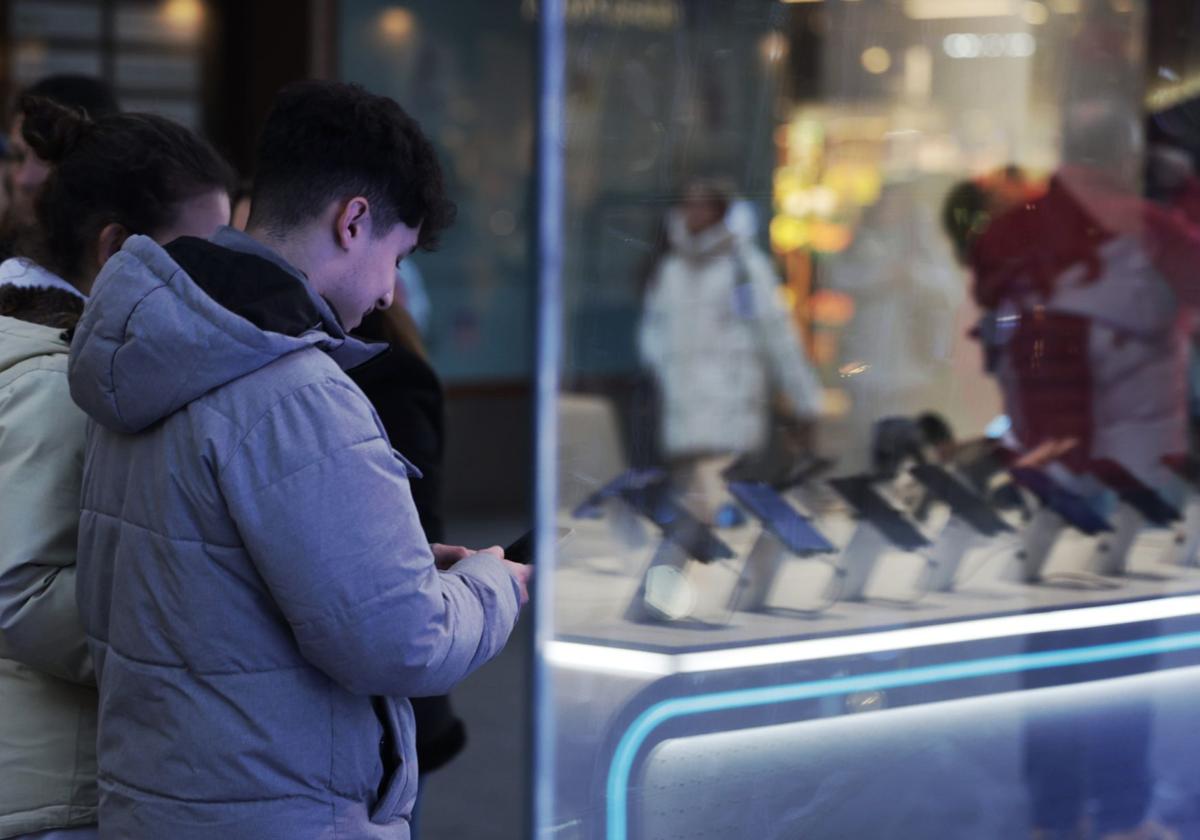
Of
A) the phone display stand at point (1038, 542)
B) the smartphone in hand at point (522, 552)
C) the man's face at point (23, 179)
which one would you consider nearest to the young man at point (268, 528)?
the smartphone in hand at point (522, 552)

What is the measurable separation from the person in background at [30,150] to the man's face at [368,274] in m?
0.80

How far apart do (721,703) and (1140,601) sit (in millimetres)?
709

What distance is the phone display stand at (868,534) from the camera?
210 cm

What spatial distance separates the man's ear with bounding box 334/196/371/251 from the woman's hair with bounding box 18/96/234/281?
1.29 ft

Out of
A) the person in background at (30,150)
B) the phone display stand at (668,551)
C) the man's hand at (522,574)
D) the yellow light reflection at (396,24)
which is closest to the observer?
the man's hand at (522,574)

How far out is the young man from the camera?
1485 mm

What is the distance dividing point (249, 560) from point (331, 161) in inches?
17.2

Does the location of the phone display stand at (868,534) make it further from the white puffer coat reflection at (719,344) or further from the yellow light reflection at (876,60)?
the yellow light reflection at (876,60)

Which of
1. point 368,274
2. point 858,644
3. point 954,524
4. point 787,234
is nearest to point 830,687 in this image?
point 858,644

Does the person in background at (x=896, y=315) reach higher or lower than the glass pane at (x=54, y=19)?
lower

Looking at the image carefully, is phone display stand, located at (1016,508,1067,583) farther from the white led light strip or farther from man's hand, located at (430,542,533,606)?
man's hand, located at (430,542,533,606)

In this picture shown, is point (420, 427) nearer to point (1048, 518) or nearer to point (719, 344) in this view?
point (719, 344)

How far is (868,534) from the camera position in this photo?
2.13m

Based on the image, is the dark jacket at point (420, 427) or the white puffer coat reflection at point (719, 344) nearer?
the white puffer coat reflection at point (719, 344)
